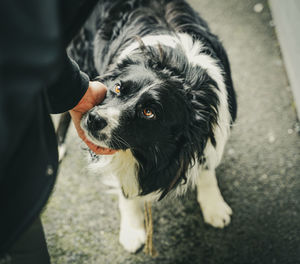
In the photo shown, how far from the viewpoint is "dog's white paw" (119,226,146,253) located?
182cm

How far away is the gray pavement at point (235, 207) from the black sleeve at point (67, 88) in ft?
3.36

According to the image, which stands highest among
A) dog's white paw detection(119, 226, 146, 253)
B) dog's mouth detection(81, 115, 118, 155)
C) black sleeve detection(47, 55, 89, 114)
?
black sleeve detection(47, 55, 89, 114)

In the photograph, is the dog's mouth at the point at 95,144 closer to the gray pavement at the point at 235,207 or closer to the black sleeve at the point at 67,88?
the black sleeve at the point at 67,88

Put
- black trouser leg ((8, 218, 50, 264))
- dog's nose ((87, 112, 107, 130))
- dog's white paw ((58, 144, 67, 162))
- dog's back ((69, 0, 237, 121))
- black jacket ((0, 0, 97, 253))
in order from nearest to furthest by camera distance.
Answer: black jacket ((0, 0, 97, 253)), black trouser leg ((8, 218, 50, 264)), dog's nose ((87, 112, 107, 130)), dog's back ((69, 0, 237, 121)), dog's white paw ((58, 144, 67, 162))

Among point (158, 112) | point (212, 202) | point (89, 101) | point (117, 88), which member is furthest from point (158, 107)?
point (212, 202)

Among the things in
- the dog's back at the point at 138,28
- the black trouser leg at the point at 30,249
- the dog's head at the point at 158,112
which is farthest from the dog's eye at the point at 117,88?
the black trouser leg at the point at 30,249

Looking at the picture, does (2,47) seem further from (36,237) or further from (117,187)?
(117,187)

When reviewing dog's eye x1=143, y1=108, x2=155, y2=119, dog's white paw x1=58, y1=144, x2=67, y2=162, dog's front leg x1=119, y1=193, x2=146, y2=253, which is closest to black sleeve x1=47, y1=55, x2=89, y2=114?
dog's eye x1=143, y1=108, x2=155, y2=119

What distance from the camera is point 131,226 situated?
185 centimetres

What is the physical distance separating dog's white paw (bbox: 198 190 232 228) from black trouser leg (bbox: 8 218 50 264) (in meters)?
1.08

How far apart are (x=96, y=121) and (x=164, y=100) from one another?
1.03 feet

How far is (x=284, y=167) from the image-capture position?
6.73 ft

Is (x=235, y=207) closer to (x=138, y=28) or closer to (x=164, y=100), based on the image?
(x=164, y=100)

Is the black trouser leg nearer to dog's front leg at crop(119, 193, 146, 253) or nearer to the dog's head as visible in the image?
the dog's head
